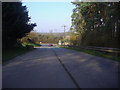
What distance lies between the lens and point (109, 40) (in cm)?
2544

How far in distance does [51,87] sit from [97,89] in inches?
59.7

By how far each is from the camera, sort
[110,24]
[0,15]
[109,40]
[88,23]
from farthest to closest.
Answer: [88,23] → [110,24] → [109,40] → [0,15]

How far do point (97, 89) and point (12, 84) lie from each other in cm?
303

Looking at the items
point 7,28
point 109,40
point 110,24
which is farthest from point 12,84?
point 110,24

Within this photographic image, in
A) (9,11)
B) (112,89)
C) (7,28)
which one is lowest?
(112,89)

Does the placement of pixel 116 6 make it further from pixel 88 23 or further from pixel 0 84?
pixel 0 84

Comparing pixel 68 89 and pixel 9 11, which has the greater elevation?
pixel 9 11

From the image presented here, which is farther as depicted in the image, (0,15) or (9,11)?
(9,11)

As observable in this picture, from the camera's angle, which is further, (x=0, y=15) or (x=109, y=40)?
(x=109, y=40)

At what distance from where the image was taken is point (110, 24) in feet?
88.8

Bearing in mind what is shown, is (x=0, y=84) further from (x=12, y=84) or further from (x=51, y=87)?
(x=51, y=87)

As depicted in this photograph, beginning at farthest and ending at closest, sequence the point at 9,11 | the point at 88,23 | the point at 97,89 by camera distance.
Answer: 1. the point at 88,23
2. the point at 9,11
3. the point at 97,89

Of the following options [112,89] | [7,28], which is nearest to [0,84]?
[112,89]

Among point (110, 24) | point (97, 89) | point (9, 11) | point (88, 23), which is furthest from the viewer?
point (88, 23)
